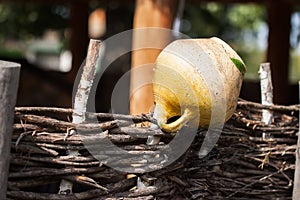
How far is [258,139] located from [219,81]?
38cm

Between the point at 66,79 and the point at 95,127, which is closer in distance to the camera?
the point at 95,127

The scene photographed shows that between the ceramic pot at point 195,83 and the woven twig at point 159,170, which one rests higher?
the ceramic pot at point 195,83

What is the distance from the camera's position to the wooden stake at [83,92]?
1599 mm

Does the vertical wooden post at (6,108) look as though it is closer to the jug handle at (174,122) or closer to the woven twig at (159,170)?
the woven twig at (159,170)

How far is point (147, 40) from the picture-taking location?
2490 millimetres

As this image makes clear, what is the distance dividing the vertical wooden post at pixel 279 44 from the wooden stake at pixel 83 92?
12.2ft

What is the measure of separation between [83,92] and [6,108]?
0.85 feet

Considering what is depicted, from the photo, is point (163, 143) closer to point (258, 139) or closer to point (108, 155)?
point (108, 155)

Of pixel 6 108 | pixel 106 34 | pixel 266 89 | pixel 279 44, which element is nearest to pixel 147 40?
pixel 266 89

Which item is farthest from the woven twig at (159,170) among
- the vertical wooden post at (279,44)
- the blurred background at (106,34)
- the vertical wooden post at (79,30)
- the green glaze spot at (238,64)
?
the vertical wooden post at (79,30)

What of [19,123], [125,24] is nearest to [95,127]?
[19,123]

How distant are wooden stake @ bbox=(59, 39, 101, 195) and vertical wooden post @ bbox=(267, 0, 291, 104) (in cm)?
372

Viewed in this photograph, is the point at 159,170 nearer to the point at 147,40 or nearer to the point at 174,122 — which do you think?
the point at 174,122

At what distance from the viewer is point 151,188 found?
5.58 feet
